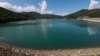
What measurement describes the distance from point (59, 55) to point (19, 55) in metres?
6.74

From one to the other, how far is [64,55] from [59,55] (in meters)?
0.63

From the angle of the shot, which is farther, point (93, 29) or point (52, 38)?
point (93, 29)

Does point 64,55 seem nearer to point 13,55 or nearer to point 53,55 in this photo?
point 53,55

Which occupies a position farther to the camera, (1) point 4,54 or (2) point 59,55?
(2) point 59,55

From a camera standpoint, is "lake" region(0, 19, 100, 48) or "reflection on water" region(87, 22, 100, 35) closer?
"lake" region(0, 19, 100, 48)

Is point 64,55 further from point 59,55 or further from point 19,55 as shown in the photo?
point 19,55

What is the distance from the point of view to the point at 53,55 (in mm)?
22094

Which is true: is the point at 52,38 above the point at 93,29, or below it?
above

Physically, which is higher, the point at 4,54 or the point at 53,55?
the point at 4,54

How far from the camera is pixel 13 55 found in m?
16.5

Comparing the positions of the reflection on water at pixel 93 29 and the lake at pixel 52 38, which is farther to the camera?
the reflection on water at pixel 93 29

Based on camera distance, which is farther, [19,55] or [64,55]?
[64,55]


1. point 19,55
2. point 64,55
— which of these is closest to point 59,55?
point 64,55

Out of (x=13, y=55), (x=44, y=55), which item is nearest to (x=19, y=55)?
(x=13, y=55)
